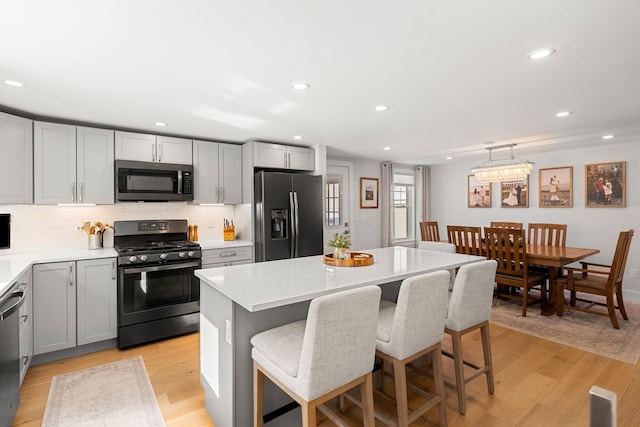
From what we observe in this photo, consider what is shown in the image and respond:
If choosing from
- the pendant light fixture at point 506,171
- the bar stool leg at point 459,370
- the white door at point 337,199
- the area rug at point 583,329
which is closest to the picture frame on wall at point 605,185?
the pendant light fixture at point 506,171

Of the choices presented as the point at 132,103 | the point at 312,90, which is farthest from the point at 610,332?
the point at 132,103

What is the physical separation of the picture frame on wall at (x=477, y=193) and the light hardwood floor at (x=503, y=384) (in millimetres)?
3491

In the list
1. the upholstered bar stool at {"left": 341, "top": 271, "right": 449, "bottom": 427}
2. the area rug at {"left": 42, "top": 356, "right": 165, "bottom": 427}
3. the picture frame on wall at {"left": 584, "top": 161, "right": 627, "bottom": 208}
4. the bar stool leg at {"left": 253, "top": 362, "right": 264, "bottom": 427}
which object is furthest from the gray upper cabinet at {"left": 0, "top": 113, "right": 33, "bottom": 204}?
the picture frame on wall at {"left": 584, "top": 161, "right": 627, "bottom": 208}

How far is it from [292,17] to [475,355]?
3088mm

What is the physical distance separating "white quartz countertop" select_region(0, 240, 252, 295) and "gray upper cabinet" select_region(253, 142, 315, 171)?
1.21 m

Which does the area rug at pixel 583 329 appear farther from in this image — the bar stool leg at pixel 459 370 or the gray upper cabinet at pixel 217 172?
the gray upper cabinet at pixel 217 172

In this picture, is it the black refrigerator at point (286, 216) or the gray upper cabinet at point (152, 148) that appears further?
the black refrigerator at point (286, 216)

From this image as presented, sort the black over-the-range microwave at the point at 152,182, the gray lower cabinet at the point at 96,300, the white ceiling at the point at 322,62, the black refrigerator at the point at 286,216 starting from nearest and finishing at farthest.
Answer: the white ceiling at the point at 322,62, the gray lower cabinet at the point at 96,300, the black over-the-range microwave at the point at 152,182, the black refrigerator at the point at 286,216

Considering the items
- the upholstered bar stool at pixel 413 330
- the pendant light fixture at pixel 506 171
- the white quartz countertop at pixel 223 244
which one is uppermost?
the pendant light fixture at pixel 506 171

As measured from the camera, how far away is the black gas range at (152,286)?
3273 mm

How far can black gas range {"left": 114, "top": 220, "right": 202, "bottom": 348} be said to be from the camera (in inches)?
129

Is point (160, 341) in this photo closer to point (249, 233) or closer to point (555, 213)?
point (249, 233)

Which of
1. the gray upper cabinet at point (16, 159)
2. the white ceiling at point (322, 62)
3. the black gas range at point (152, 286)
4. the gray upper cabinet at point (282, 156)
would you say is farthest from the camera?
the gray upper cabinet at point (282, 156)

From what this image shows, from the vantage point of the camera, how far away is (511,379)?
8.61 ft
